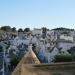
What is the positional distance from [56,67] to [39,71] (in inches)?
20.1

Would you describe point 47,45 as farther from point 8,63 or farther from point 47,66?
point 47,66

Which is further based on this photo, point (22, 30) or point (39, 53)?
point (22, 30)

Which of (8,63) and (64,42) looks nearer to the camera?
(8,63)

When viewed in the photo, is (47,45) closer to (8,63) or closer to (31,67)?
(8,63)

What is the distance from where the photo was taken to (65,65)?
10.3 metres

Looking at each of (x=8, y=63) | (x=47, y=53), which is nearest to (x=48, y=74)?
(x=8, y=63)

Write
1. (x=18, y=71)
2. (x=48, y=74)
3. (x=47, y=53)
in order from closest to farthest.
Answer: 1. (x=48, y=74)
2. (x=18, y=71)
3. (x=47, y=53)

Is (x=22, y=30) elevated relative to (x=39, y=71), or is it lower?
elevated

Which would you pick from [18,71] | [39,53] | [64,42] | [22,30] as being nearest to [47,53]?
[39,53]

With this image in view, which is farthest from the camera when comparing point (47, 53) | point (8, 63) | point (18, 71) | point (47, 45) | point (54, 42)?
point (54, 42)

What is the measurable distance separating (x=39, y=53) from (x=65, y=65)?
2090 inches

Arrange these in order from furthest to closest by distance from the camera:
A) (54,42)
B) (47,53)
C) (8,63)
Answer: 1. (54,42)
2. (47,53)
3. (8,63)

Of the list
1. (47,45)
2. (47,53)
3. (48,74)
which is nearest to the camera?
(48,74)

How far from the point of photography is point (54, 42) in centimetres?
7944
